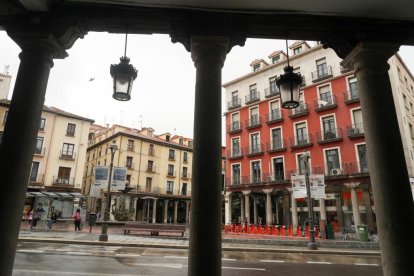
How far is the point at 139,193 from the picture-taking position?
139ft

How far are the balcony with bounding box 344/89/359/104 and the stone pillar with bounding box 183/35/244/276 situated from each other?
26.0 metres

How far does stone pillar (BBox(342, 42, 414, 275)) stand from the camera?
119 inches

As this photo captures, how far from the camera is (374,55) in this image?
3.58 meters

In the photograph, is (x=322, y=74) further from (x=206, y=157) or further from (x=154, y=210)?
(x=206, y=157)

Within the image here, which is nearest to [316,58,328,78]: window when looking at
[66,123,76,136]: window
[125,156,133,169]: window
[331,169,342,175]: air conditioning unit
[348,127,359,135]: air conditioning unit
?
[348,127,359,135]: air conditioning unit

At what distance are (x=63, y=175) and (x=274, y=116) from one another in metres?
25.0

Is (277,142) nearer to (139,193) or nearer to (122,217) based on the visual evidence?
(122,217)

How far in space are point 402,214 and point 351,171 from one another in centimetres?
2411

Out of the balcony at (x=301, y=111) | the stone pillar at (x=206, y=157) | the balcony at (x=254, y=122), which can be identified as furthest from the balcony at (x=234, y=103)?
the stone pillar at (x=206, y=157)

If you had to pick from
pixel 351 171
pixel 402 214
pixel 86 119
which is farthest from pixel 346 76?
pixel 86 119

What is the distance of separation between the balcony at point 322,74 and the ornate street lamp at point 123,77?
91.9ft

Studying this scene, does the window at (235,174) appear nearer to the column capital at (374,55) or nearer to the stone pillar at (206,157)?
the column capital at (374,55)

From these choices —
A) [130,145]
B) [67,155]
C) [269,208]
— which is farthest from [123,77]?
[130,145]

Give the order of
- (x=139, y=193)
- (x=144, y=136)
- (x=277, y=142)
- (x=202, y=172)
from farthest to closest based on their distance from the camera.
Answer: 1. (x=144, y=136)
2. (x=139, y=193)
3. (x=277, y=142)
4. (x=202, y=172)
